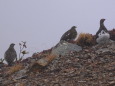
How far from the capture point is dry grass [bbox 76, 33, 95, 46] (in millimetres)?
20016

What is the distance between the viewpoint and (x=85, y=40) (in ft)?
65.9

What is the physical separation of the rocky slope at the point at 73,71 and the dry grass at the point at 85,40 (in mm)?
906

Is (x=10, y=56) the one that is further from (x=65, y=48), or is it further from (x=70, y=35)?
(x=65, y=48)

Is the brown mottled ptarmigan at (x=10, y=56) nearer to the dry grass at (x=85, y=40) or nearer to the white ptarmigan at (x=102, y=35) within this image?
the dry grass at (x=85, y=40)

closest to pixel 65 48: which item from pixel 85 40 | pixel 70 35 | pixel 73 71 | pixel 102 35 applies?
pixel 85 40

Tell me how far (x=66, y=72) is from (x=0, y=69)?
230 inches

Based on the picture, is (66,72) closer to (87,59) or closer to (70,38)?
(87,59)

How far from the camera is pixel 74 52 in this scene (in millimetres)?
18500

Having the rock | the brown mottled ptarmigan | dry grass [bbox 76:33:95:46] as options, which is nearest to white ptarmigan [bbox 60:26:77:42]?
dry grass [bbox 76:33:95:46]

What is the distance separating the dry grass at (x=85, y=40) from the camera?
20016 millimetres

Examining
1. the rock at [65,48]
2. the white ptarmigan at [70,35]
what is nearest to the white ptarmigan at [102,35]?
→ the rock at [65,48]

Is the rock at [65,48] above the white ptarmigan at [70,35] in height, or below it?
below

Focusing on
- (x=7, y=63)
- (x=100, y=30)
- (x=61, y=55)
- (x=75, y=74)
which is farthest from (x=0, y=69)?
(x=75, y=74)

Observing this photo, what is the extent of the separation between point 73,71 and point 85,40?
5.38 m
